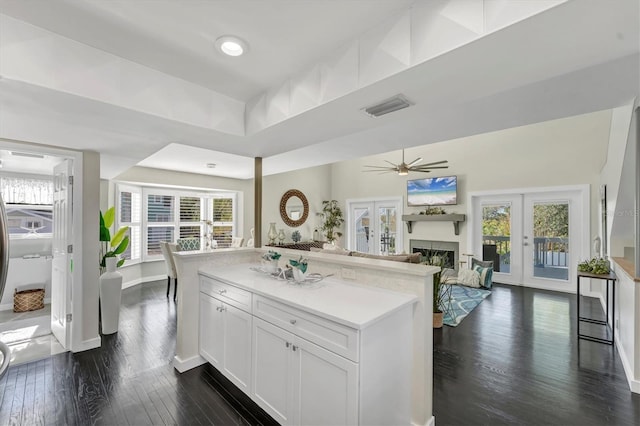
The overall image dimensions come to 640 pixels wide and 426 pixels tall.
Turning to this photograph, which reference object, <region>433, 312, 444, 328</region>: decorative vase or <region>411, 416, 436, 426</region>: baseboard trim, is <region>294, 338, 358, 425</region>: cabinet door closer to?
<region>411, 416, 436, 426</region>: baseboard trim

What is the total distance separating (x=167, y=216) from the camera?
6199mm

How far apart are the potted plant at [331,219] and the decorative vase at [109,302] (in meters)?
5.54

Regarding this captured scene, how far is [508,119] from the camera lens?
2439 millimetres

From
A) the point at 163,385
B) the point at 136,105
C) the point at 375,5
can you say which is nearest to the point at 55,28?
the point at 136,105

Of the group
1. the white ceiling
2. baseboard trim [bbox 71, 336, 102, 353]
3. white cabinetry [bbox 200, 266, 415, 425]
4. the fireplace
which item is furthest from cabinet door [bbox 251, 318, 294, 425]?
the fireplace

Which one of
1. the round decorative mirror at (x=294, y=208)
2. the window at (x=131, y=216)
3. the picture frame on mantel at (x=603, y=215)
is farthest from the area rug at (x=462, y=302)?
the window at (x=131, y=216)

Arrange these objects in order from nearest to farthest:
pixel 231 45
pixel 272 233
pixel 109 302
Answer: pixel 231 45
pixel 109 302
pixel 272 233

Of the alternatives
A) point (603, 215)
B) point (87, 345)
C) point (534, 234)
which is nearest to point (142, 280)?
point (87, 345)

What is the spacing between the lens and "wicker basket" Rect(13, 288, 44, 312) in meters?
4.21

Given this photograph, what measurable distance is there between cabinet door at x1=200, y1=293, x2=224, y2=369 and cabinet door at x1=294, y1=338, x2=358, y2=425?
1.01m

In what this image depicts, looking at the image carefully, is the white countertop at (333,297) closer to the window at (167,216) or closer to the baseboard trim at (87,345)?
the baseboard trim at (87,345)

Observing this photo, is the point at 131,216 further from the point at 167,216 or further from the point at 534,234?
the point at 534,234

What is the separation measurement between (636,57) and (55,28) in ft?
10.3

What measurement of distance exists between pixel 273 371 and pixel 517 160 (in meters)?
6.03
